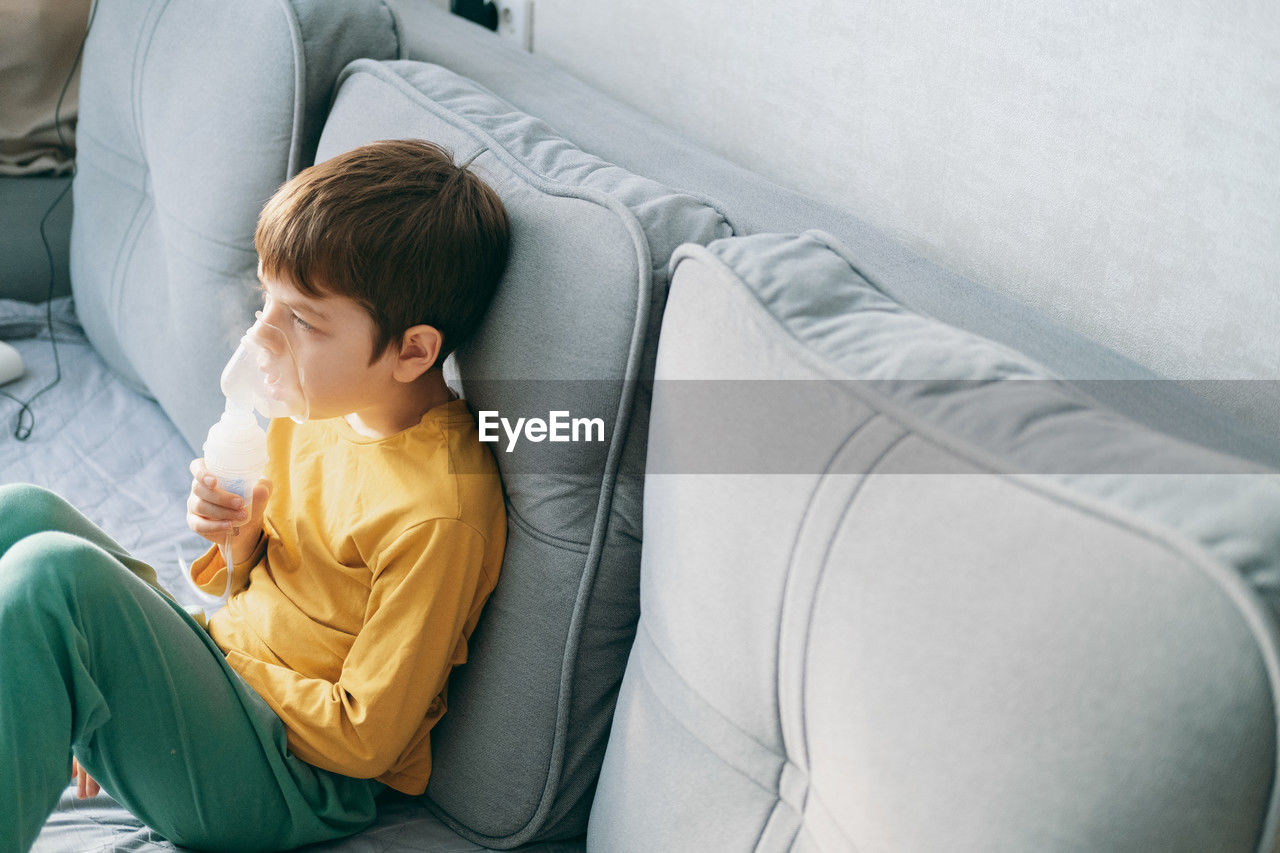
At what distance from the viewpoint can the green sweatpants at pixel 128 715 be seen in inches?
31.9

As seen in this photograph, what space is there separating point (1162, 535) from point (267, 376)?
0.78 m

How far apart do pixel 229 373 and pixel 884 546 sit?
0.67 m

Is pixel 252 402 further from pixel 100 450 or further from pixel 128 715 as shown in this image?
pixel 100 450

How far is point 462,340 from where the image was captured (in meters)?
1.00

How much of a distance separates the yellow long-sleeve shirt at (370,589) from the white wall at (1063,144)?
21.5 inches

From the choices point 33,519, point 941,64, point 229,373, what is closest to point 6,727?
point 33,519

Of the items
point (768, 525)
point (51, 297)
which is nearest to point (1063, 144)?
point (768, 525)

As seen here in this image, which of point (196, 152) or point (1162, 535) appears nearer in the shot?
point (1162, 535)

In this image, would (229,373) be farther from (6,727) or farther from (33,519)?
(6,727)

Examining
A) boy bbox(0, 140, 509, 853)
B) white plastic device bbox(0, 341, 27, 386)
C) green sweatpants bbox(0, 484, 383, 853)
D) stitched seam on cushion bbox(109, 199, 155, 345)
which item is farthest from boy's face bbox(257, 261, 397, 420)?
white plastic device bbox(0, 341, 27, 386)

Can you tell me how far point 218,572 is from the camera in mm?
1106

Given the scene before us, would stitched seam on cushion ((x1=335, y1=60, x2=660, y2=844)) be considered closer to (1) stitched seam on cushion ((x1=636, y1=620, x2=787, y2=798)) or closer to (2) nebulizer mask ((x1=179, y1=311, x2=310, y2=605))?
(1) stitched seam on cushion ((x1=636, y1=620, x2=787, y2=798))

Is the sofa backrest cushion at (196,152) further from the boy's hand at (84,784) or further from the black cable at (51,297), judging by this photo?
the boy's hand at (84,784)

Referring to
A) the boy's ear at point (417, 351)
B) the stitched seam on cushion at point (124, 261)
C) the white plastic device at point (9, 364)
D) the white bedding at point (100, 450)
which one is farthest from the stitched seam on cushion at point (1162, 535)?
the white plastic device at point (9, 364)
